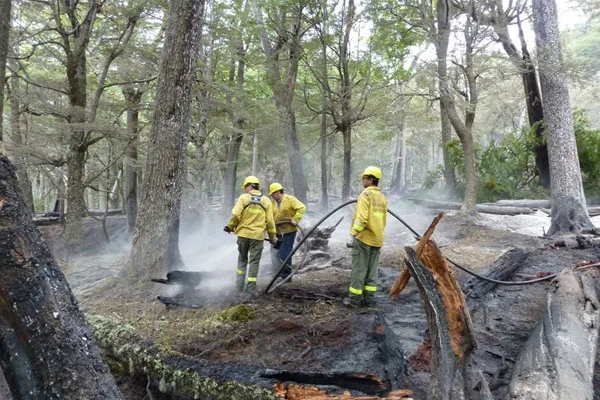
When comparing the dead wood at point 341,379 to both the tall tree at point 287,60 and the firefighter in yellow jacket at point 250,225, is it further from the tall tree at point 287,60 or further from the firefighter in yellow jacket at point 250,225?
the tall tree at point 287,60

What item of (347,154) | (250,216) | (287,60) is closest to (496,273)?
(250,216)

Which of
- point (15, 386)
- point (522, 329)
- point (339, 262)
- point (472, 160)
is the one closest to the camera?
point (15, 386)

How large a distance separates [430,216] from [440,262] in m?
12.9

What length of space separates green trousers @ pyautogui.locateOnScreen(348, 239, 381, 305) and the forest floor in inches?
10.7

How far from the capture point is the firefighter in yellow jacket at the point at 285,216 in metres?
7.00

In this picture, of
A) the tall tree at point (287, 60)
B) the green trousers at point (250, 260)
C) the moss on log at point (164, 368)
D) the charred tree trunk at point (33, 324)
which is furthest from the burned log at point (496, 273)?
the tall tree at point (287, 60)

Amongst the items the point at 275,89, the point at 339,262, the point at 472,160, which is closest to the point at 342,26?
the point at 275,89

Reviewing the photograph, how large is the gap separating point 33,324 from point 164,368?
177 cm

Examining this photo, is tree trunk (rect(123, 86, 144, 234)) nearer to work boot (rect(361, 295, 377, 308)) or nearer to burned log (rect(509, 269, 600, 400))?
work boot (rect(361, 295, 377, 308))

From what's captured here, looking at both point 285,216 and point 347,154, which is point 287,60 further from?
point 285,216

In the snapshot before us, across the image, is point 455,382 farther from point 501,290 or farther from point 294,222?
point 294,222

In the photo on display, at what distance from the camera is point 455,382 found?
251cm

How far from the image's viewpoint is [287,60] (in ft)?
48.3

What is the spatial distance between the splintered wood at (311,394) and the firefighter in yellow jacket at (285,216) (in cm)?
419
